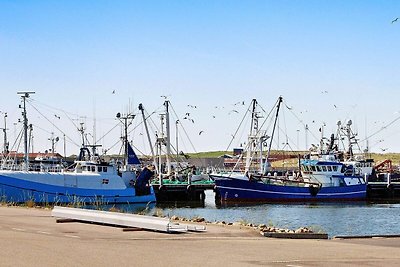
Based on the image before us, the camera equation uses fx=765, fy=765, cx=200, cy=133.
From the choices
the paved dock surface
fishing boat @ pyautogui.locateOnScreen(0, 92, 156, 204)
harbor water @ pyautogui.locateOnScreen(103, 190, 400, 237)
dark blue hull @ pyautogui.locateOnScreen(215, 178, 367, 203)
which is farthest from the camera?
dark blue hull @ pyautogui.locateOnScreen(215, 178, 367, 203)

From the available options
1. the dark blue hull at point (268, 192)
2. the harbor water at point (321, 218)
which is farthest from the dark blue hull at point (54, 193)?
the dark blue hull at point (268, 192)

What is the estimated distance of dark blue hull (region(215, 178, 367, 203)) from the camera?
3211 inches

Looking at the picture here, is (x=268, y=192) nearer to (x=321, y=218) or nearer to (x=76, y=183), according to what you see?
(x=76, y=183)

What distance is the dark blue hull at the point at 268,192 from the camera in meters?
81.6

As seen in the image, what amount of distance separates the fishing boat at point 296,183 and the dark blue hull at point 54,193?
13155 mm

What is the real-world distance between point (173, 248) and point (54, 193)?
4937 centimetres

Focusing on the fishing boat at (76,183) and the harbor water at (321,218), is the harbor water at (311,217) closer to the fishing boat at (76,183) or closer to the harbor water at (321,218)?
the harbor water at (321,218)

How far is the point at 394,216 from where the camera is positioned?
195 feet

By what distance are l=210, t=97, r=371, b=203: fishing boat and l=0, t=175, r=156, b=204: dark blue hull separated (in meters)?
13.2

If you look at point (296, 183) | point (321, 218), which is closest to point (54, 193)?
point (321, 218)

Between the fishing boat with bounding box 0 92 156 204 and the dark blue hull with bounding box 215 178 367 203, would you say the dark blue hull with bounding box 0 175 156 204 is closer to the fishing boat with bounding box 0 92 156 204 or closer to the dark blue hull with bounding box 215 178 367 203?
the fishing boat with bounding box 0 92 156 204

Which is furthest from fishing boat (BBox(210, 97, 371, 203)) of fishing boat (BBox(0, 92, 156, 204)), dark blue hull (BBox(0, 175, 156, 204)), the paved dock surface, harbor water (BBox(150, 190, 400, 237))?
the paved dock surface

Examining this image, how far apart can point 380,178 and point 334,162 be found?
21824 mm

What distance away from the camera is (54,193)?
66.9m
